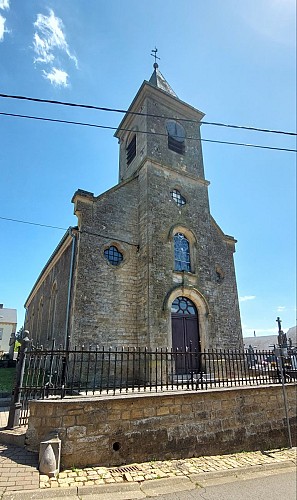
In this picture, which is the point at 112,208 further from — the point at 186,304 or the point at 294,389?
the point at 294,389

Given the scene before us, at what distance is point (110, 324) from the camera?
1097 centimetres

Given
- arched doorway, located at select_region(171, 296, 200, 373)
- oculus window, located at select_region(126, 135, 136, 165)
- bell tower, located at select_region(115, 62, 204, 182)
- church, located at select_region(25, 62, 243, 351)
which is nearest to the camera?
church, located at select_region(25, 62, 243, 351)

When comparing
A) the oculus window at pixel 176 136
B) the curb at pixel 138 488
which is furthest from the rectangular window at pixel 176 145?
the curb at pixel 138 488

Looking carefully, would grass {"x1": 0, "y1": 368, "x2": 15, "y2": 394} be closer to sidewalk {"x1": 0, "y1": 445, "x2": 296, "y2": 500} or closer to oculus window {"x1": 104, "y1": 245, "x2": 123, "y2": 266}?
sidewalk {"x1": 0, "y1": 445, "x2": 296, "y2": 500}

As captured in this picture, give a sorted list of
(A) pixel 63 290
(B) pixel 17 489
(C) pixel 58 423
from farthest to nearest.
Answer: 1. (A) pixel 63 290
2. (C) pixel 58 423
3. (B) pixel 17 489

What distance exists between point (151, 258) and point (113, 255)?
166 cm

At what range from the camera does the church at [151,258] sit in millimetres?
11000

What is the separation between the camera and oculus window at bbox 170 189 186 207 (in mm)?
14141

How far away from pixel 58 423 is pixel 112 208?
→ 360 inches

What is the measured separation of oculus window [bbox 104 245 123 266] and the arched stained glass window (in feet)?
8.34

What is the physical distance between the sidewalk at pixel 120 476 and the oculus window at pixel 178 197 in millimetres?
10551

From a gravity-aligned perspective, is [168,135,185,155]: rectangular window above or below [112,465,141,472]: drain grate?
above

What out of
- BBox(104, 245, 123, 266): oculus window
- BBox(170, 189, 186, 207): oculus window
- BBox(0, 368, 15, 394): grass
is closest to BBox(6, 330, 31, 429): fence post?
BBox(0, 368, 15, 394): grass

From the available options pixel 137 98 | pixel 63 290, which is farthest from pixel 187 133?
pixel 63 290
